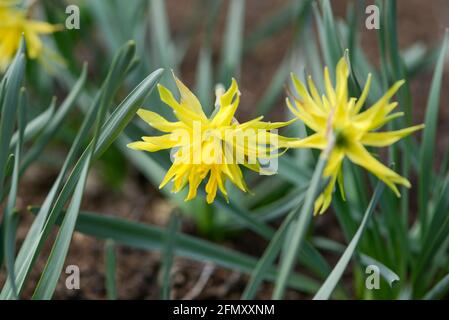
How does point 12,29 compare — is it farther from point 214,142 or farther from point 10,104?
point 214,142

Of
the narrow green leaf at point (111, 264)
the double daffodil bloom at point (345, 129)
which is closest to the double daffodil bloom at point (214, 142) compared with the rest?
the double daffodil bloom at point (345, 129)

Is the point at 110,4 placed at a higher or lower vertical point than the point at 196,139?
higher

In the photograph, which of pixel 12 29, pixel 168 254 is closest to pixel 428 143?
pixel 168 254

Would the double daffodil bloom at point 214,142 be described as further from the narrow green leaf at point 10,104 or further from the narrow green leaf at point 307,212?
the narrow green leaf at point 10,104

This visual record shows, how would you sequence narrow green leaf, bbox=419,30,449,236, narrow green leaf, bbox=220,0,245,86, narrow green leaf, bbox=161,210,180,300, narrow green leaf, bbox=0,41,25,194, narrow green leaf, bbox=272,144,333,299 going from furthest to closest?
narrow green leaf, bbox=220,0,245,86
narrow green leaf, bbox=419,30,449,236
narrow green leaf, bbox=161,210,180,300
narrow green leaf, bbox=0,41,25,194
narrow green leaf, bbox=272,144,333,299

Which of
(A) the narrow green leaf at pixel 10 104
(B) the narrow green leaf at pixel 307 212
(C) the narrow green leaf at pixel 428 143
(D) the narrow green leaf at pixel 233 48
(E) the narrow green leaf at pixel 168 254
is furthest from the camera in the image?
(D) the narrow green leaf at pixel 233 48

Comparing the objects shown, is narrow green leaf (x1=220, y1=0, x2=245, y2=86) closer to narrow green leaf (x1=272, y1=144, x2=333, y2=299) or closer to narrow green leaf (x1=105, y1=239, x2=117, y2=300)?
narrow green leaf (x1=105, y1=239, x2=117, y2=300)

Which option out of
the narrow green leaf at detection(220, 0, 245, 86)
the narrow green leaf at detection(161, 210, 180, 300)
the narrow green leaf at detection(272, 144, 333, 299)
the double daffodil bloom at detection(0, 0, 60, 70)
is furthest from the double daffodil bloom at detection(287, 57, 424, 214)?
the narrow green leaf at detection(220, 0, 245, 86)

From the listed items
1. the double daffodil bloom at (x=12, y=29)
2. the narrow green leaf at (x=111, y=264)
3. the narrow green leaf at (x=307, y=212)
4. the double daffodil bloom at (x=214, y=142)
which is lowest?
the narrow green leaf at (x=111, y=264)

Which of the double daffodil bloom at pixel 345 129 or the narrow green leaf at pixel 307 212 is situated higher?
the double daffodil bloom at pixel 345 129

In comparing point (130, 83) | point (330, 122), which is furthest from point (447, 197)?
point (130, 83)
